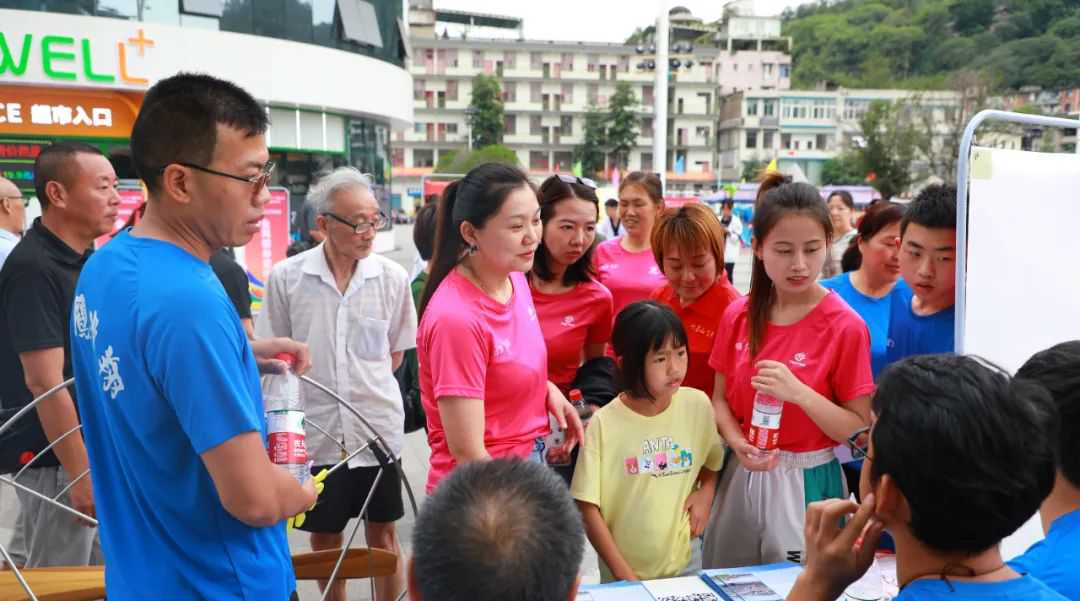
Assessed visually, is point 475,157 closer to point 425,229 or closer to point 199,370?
point 425,229

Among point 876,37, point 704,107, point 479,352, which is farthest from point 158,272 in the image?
point 876,37

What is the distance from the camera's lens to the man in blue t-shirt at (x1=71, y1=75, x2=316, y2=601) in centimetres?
133

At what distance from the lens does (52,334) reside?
103 inches

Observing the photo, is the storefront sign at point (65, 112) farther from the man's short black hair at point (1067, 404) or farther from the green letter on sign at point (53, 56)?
the man's short black hair at point (1067, 404)

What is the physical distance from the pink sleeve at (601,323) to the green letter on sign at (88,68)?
1511 centimetres

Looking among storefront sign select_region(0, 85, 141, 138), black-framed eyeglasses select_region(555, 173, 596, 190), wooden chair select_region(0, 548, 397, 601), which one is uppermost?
storefront sign select_region(0, 85, 141, 138)

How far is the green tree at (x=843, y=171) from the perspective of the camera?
5136 cm

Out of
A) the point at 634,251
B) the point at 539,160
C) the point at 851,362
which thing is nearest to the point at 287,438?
the point at 851,362

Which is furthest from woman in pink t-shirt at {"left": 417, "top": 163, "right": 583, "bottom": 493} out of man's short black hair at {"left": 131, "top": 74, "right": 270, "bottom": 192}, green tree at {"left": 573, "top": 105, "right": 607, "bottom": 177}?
green tree at {"left": 573, "top": 105, "right": 607, "bottom": 177}

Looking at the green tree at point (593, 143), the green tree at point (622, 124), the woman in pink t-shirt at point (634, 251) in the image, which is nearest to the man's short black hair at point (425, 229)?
the woman in pink t-shirt at point (634, 251)

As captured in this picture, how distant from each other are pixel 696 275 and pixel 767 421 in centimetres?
98

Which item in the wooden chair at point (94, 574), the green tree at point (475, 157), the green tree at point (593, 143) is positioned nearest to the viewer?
the wooden chair at point (94, 574)

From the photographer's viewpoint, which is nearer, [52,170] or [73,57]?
[52,170]

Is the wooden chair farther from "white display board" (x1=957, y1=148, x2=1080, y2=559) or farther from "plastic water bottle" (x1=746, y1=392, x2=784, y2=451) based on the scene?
"white display board" (x1=957, y1=148, x2=1080, y2=559)
